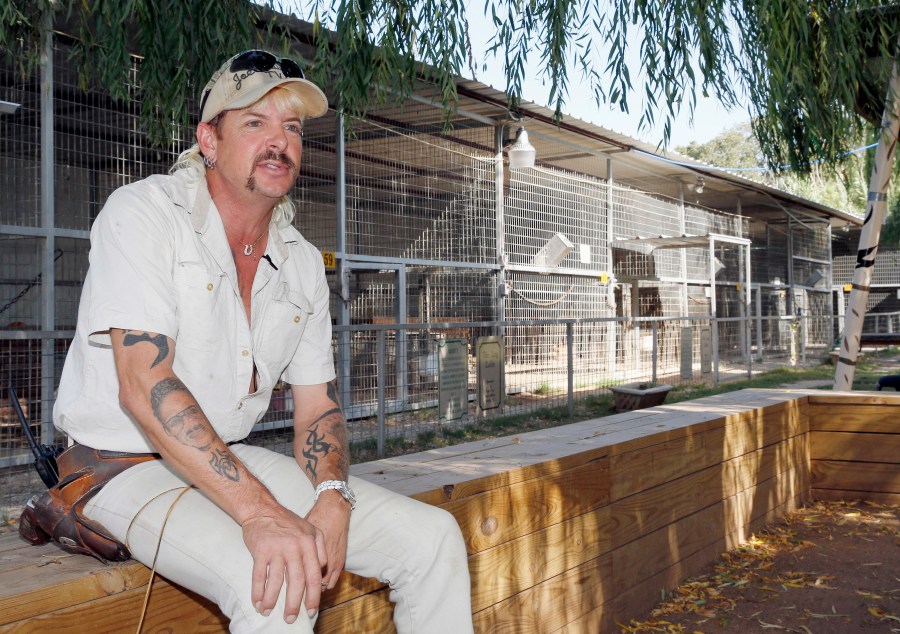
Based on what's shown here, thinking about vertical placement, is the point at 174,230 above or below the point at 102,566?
above

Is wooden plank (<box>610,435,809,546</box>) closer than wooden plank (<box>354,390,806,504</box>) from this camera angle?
No

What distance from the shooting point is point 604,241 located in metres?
13.9

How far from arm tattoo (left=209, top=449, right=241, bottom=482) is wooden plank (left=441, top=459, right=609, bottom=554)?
36.0 inches

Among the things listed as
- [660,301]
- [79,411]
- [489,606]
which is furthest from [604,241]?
[79,411]

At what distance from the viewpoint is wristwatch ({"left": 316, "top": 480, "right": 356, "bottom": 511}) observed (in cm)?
216

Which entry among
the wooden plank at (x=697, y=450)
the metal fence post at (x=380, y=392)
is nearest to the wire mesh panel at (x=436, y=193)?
the metal fence post at (x=380, y=392)

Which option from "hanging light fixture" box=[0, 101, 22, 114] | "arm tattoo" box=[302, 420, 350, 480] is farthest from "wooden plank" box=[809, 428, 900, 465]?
"hanging light fixture" box=[0, 101, 22, 114]

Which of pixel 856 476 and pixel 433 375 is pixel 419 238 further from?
pixel 856 476

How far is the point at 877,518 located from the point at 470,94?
20.2 ft

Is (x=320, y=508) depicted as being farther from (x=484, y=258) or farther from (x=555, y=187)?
(x=555, y=187)

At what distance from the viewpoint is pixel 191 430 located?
6.28 feet

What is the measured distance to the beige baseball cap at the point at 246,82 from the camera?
88.1 inches

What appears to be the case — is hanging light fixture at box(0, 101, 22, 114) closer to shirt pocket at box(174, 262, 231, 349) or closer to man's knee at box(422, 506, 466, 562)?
shirt pocket at box(174, 262, 231, 349)

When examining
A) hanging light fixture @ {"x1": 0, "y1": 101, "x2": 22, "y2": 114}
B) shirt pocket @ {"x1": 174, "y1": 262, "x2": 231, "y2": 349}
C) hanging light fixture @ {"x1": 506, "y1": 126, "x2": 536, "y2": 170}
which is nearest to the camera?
shirt pocket @ {"x1": 174, "y1": 262, "x2": 231, "y2": 349}
